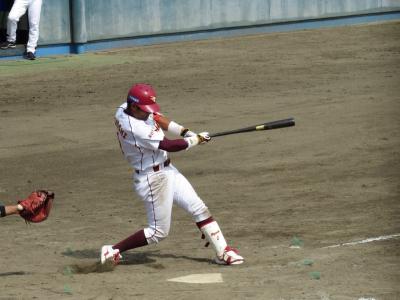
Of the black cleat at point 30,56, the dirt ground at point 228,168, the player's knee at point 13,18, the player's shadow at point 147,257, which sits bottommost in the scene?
the player's shadow at point 147,257

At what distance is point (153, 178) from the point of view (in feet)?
30.6

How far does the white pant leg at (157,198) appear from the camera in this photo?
934 centimetres

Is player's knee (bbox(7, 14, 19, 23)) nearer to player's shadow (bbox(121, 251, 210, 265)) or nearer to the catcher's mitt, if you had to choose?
player's shadow (bbox(121, 251, 210, 265))

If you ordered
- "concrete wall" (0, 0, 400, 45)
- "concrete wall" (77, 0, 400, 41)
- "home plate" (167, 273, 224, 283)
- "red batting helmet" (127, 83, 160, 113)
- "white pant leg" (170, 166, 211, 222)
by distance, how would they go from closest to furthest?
"home plate" (167, 273, 224, 283)
"red batting helmet" (127, 83, 160, 113)
"white pant leg" (170, 166, 211, 222)
"concrete wall" (0, 0, 400, 45)
"concrete wall" (77, 0, 400, 41)

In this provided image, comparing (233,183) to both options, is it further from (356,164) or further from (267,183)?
(356,164)

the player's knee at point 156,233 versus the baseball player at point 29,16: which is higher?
the baseball player at point 29,16

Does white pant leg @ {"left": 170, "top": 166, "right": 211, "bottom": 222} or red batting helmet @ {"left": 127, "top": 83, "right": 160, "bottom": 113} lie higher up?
red batting helmet @ {"left": 127, "top": 83, "right": 160, "bottom": 113}

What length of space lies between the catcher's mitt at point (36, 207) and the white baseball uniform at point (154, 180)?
76 cm

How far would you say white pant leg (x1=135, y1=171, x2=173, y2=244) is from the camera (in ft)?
30.7

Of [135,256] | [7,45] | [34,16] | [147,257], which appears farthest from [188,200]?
[7,45]

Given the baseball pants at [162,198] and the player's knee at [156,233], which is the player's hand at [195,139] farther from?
the player's knee at [156,233]

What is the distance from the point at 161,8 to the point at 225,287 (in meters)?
13.7

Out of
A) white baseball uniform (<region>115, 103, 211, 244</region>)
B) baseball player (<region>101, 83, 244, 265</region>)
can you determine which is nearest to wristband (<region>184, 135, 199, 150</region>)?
baseball player (<region>101, 83, 244, 265</region>)

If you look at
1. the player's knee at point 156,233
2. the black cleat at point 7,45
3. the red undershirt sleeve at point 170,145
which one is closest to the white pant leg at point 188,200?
the player's knee at point 156,233
